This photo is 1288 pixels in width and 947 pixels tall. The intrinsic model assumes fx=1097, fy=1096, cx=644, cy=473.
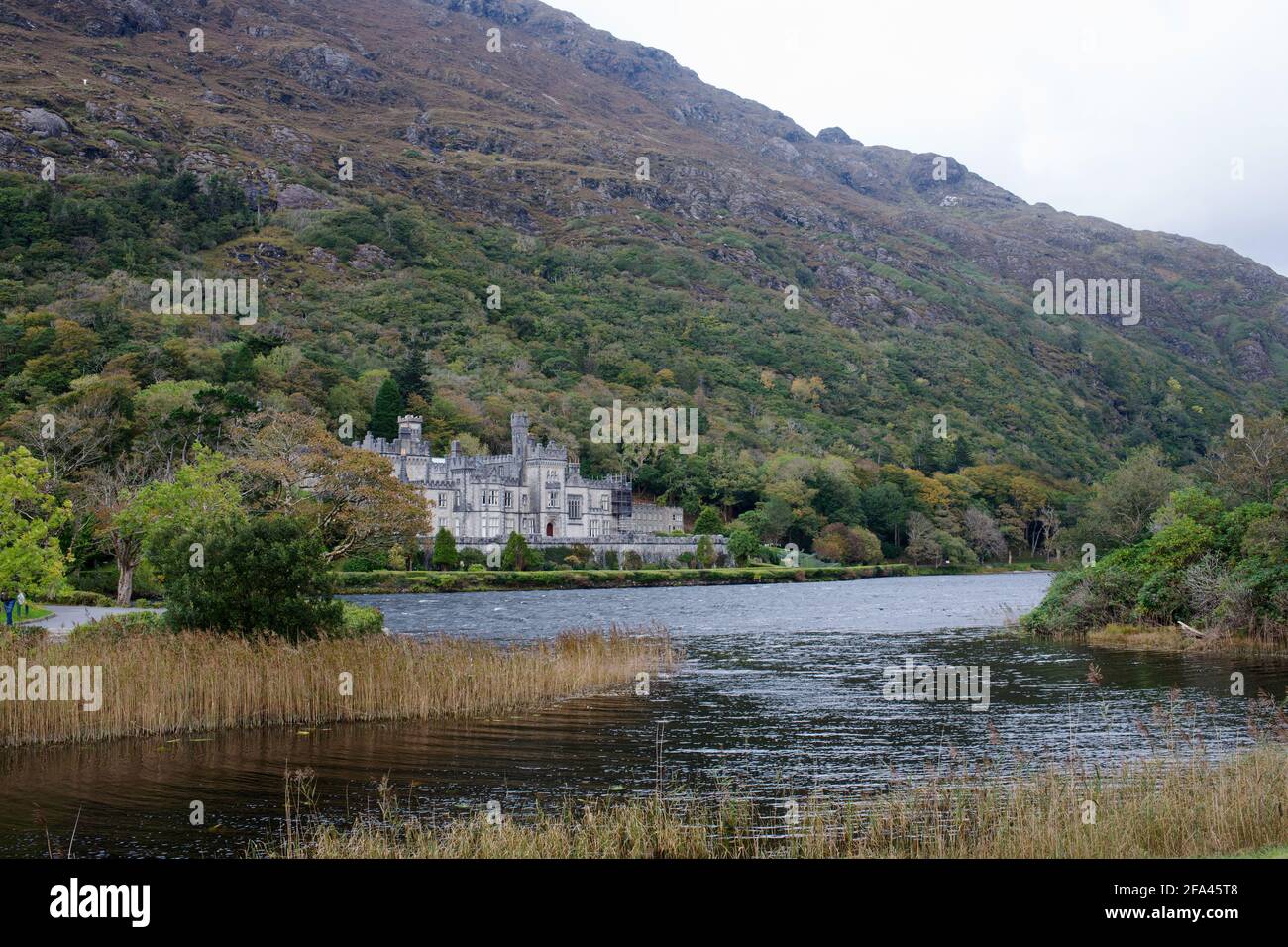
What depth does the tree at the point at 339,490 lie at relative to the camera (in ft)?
133

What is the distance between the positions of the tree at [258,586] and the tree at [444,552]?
176ft

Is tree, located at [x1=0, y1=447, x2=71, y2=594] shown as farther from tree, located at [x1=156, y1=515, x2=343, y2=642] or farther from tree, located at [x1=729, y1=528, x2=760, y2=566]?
tree, located at [x1=729, y1=528, x2=760, y2=566]

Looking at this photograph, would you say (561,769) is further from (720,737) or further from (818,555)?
(818,555)

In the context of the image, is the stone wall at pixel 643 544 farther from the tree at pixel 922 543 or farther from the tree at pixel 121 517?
the tree at pixel 121 517

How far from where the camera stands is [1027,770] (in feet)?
56.5

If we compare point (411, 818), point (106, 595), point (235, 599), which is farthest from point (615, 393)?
point (411, 818)

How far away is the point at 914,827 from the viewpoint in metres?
13.3

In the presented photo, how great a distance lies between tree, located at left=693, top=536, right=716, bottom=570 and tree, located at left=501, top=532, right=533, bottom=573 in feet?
55.5

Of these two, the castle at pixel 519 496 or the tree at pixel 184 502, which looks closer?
the tree at pixel 184 502


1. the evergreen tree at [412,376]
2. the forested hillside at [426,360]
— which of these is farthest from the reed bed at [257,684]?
the evergreen tree at [412,376]

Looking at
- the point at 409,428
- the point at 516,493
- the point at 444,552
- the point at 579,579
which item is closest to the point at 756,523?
the point at 516,493

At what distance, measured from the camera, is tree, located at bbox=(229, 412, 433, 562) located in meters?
40.5

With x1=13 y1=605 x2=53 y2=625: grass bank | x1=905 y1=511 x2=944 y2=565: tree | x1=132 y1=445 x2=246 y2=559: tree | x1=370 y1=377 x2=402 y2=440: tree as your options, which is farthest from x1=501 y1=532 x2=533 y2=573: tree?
x1=13 y1=605 x2=53 y2=625: grass bank

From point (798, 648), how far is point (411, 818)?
26.9 meters
